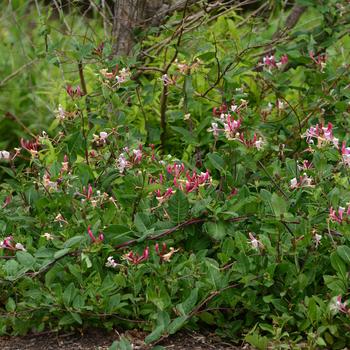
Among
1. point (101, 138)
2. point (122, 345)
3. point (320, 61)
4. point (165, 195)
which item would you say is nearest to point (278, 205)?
point (165, 195)

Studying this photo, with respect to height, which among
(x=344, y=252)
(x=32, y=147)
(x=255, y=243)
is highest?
(x=32, y=147)

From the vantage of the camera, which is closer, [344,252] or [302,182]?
[344,252]

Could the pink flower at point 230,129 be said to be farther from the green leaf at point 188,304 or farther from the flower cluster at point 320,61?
the flower cluster at point 320,61

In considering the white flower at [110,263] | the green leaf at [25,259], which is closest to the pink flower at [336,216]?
the white flower at [110,263]

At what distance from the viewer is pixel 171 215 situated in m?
3.42

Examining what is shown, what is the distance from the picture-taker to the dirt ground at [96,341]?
10.9 ft

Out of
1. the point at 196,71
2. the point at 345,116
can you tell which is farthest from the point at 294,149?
the point at 196,71

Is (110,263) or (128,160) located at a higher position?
(128,160)

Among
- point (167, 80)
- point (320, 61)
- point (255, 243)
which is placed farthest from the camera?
point (320, 61)

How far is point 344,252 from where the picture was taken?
3.24 m

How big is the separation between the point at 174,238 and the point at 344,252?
689 millimetres

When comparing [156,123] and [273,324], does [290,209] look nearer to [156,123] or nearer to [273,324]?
[273,324]

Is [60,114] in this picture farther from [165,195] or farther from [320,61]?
[320,61]

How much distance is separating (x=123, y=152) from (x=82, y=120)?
0.81ft
